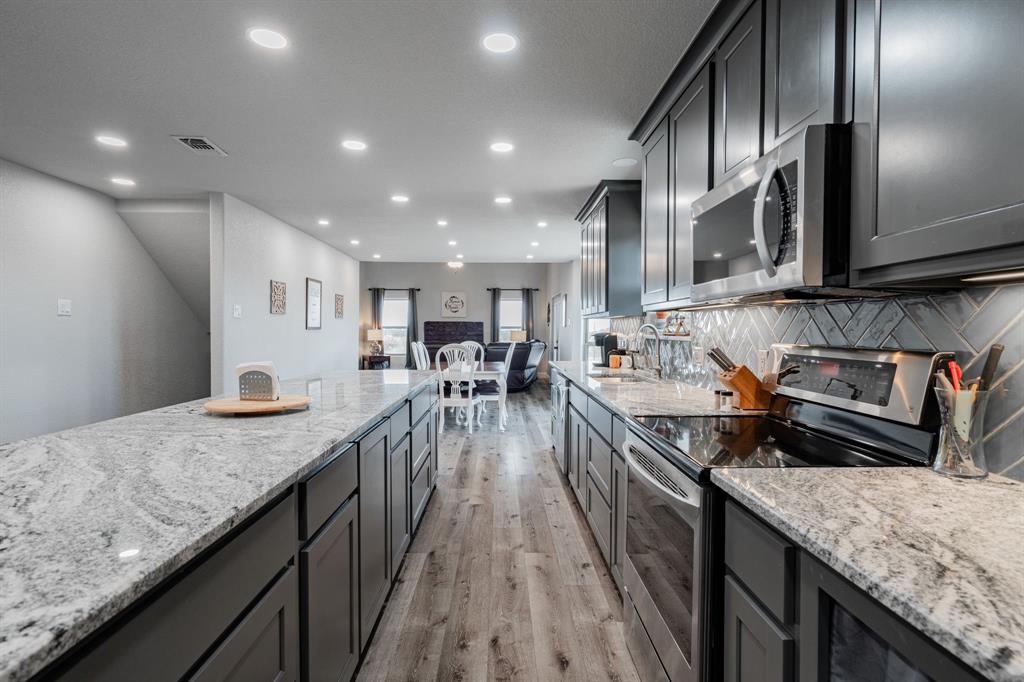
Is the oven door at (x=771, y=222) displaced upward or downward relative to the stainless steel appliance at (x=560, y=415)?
upward

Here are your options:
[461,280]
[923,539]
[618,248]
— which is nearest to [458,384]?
[618,248]

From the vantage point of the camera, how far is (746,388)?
1830 millimetres

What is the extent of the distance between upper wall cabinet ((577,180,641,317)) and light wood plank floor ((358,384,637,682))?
147cm

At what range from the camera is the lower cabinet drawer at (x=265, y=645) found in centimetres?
79

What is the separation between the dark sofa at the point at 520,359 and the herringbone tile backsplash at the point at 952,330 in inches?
249

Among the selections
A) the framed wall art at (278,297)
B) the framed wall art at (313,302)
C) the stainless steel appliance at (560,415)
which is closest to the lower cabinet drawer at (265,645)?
the stainless steel appliance at (560,415)

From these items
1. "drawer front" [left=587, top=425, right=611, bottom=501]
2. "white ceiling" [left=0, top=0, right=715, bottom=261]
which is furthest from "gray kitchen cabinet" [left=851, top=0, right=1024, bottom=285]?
"drawer front" [left=587, top=425, right=611, bottom=501]

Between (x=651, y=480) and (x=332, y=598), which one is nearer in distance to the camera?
(x=332, y=598)

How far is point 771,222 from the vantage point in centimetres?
131

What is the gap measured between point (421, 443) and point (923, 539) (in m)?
2.38

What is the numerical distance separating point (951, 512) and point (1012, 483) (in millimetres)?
297

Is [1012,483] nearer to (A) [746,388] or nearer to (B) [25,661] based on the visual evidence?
(A) [746,388]

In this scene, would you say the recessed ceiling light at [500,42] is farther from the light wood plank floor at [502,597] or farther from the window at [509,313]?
the window at [509,313]

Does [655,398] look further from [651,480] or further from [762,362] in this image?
[651,480]
